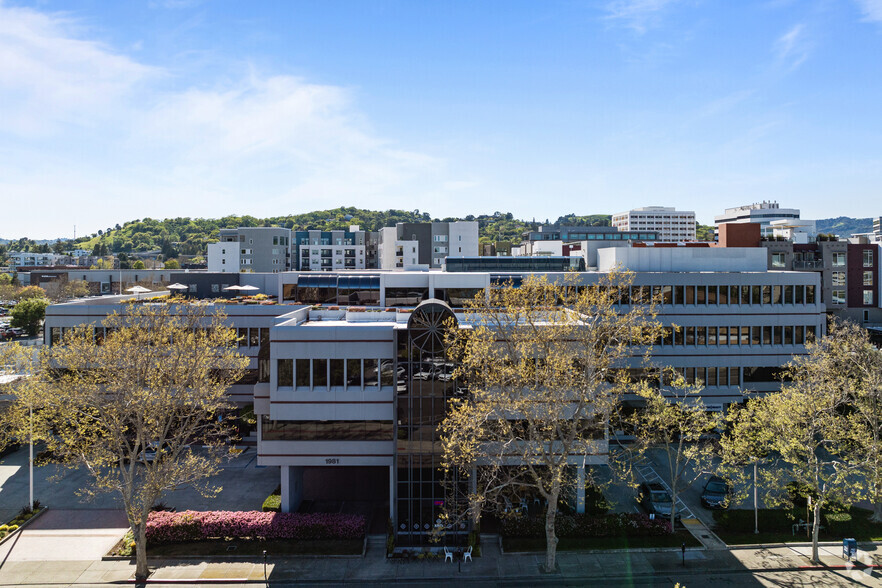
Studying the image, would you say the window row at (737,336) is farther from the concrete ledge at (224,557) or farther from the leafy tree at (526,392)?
the concrete ledge at (224,557)

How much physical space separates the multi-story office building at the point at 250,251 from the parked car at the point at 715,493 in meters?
96.0

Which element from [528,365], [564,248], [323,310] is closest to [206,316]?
[323,310]

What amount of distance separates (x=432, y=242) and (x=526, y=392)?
2897 inches

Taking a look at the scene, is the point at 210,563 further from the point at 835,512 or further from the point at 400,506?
the point at 835,512

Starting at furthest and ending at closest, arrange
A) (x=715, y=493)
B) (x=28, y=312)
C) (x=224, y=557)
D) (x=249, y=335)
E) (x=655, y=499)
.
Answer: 1. (x=28, y=312)
2. (x=249, y=335)
3. (x=715, y=493)
4. (x=655, y=499)
5. (x=224, y=557)

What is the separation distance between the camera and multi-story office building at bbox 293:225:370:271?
130 meters

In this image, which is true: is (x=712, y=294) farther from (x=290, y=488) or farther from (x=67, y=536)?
(x=67, y=536)

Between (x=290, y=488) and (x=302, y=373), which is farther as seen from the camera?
(x=290, y=488)

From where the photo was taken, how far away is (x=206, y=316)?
48156 mm

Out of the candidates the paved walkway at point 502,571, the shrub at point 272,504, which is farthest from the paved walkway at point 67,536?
the shrub at point 272,504

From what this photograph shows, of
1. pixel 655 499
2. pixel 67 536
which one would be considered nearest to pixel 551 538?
pixel 655 499

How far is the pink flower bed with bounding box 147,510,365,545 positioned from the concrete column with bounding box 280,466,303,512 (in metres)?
2.20

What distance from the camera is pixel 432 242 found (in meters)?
107

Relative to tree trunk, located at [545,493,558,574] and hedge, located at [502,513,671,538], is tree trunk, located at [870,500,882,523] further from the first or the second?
tree trunk, located at [545,493,558,574]
